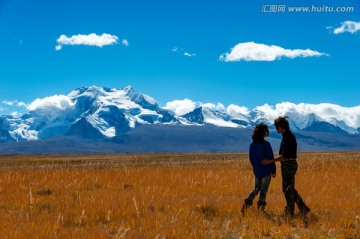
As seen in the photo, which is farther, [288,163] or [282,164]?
[282,164]

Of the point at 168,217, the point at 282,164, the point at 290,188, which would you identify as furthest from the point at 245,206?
the point at 168,217

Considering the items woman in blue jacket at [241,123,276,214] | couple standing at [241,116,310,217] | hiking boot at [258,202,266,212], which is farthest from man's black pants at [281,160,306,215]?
hiking boot at [258,202,266,212]

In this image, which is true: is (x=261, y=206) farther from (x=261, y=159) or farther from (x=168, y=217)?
(x=168, y=217)

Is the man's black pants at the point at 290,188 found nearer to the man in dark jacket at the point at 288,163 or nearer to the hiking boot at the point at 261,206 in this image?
the man in dark jacket at the point at 288,163

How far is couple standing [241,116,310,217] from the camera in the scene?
8797mm

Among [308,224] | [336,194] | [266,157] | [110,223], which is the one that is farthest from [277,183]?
[110,223]

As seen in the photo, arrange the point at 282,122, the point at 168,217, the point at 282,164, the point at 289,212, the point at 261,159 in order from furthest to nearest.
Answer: the point at 261,159 < the point at 282,164 < the point at 282,122 < the point at 289,212 < the point at 168,217

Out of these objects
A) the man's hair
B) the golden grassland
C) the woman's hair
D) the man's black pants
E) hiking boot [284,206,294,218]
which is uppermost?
the man's hair

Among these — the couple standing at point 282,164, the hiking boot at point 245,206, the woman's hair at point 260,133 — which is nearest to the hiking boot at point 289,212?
the couple standing at point 282,164

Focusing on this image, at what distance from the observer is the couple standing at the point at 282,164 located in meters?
8.80

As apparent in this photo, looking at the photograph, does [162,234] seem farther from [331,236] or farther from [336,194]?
[336,194]

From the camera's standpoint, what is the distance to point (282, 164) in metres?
9.06

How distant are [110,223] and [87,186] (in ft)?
21.1

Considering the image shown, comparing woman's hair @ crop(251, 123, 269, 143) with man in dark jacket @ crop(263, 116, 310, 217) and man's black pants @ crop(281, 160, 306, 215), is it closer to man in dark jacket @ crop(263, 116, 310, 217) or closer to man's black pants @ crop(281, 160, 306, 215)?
man in dark jacket @ crop(263, 116, 310, 217)
